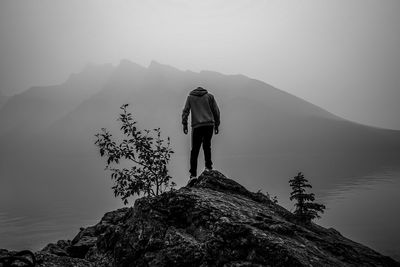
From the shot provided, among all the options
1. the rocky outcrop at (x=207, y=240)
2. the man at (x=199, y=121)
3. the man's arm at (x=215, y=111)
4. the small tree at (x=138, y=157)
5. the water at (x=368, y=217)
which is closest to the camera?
the rocky outcrop at (x=207, y=240)

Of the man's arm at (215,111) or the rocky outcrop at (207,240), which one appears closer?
the rocky outcrop at (207,240)

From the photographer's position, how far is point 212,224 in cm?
614

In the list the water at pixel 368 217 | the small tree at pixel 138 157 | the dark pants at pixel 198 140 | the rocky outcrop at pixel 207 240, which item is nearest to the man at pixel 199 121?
the dark pants at pixel 198 140

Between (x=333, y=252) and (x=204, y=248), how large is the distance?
299cm

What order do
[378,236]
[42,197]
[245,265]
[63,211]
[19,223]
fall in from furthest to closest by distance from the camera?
[42,197] → [63,211] → [19,223] → [378,236] → [245,265]

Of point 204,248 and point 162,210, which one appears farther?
point 162,210

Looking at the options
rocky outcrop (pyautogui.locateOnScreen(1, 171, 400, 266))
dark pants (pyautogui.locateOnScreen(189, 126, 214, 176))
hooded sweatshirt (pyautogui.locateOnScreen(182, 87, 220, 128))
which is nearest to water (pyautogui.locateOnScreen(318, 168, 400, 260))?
dark pants (pyautogui.locateOnScreen(189, 126, 214, 176))

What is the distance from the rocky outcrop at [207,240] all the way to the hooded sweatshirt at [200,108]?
2.97 meters

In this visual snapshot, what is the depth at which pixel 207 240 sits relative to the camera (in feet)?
19.1

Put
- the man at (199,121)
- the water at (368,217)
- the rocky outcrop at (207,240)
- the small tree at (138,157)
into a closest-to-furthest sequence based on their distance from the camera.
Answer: the rocky outcrop at (207,240) → the small tree at (138,157) → the man at (199,121) → the water at (368,217)

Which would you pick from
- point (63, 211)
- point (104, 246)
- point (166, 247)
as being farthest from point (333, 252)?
point (63, 211)

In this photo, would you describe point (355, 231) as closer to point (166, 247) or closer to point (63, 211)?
point (166, 247)

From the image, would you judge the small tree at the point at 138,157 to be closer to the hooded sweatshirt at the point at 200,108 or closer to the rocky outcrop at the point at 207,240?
the hooded sweatshirt at the point at 200,108

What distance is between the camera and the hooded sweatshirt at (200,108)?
390 inches
